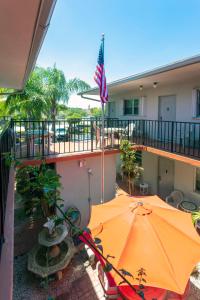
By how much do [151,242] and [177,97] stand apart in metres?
6.81

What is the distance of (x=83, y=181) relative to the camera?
25.3ft

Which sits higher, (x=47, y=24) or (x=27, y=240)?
(x=47, y=24)

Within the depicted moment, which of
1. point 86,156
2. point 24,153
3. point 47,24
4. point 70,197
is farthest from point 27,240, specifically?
point 47,24

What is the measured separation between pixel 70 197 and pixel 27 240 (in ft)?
6.90

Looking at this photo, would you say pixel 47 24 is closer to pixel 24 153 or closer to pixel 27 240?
pixel 24 153

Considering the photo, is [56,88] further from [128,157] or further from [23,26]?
[23,26]

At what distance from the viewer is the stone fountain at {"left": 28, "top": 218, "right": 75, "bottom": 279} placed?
5.16 m

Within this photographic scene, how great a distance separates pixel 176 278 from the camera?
10.8 ft

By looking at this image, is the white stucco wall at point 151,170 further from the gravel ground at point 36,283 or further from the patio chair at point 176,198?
the gravel ground at point 36,283

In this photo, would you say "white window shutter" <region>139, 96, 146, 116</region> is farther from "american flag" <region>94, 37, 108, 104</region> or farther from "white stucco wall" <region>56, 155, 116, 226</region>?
"american flag" <region>94, 37, 108, 104</region>

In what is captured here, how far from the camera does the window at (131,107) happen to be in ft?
37.3

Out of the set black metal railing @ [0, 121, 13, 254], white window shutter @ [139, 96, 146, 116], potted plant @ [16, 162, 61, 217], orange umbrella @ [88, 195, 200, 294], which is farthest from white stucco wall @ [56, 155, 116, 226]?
black metal railing @ [0, 121, 13, 254]

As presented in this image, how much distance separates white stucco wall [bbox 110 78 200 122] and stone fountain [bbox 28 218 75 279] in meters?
6.74

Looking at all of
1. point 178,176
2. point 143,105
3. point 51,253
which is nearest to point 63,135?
point 143,105
